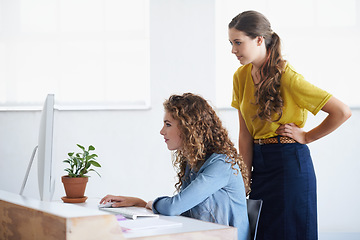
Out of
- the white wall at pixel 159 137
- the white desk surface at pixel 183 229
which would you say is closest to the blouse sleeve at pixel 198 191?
the white desk surface at pixel 183 229

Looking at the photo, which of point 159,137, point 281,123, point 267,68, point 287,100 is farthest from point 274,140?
point 159,137

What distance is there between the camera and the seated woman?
5.89 ft

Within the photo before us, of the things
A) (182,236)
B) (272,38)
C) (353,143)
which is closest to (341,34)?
(353,143)

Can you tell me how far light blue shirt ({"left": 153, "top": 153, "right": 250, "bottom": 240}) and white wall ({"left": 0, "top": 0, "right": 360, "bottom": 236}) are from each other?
221 centimetres

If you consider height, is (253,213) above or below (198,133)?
below

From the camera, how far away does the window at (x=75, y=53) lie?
406 centimetres

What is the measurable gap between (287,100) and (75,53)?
240 cm

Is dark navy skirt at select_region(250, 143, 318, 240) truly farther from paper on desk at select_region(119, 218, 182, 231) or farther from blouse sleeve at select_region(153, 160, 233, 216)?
paper on desk at select_region(119, 218, 182, 231)

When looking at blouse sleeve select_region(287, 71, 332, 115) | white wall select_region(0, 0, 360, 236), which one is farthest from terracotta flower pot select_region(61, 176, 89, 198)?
white wall select_region(0, 0, 360, 236)

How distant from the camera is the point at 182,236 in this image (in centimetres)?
131

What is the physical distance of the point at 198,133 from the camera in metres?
2.00

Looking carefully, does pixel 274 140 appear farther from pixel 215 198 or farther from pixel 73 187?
pixel 73 187

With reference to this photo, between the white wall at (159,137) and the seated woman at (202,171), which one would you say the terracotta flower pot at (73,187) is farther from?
the white wall at (159,137)

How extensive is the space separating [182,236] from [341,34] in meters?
3.31
